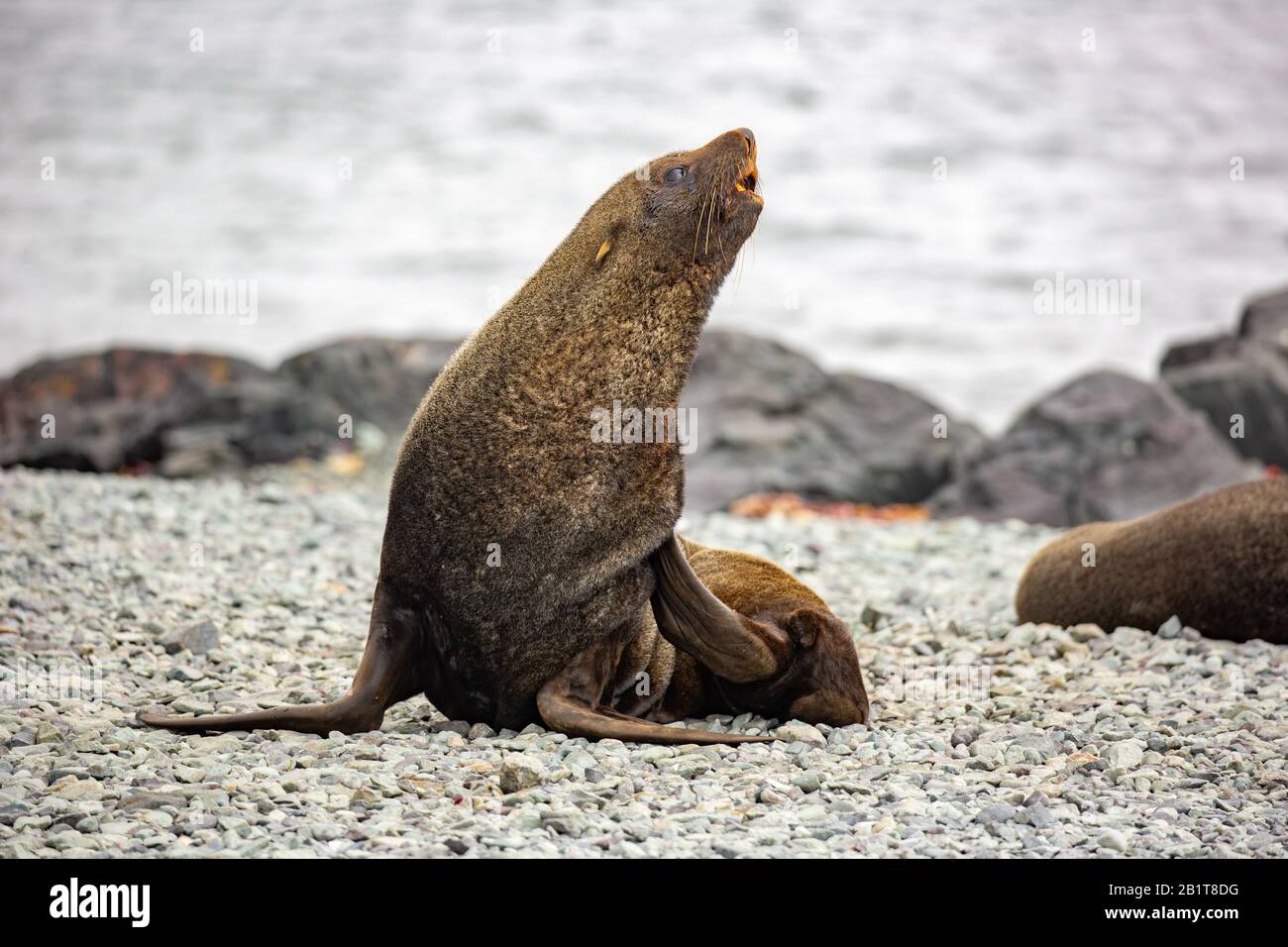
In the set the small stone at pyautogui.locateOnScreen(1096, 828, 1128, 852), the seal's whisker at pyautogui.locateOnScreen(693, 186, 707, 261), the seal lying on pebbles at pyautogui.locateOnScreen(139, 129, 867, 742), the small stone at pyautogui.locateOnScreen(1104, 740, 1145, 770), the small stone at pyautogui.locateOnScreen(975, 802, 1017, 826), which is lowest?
the small stone at pyautogui.locateOnScreen(1096, 828, 1128, 852)

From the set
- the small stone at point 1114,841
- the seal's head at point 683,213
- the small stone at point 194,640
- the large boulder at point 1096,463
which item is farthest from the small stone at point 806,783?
the large boulder at point 1096,463

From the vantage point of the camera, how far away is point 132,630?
7.26 m

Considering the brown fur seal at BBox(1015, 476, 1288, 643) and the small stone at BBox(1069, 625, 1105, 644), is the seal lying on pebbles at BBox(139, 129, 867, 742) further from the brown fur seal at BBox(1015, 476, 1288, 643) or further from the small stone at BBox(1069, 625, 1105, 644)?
the brown fur seal at BBox(1015, 476, 1288, 643)

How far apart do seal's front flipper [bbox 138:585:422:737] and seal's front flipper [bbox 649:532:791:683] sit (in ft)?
3.12

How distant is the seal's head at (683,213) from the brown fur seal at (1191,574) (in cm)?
346

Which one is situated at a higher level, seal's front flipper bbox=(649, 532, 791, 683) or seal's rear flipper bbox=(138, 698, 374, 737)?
seal's front flipper bbox=(649, 532, 791, 683)

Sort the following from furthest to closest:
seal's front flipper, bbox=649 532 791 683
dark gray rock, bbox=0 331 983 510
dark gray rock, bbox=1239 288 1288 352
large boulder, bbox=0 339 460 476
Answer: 1. dark gray rock, bbox=1239 288 1288 352
2. large boulder, bbox=0 339 460 476
3. dark gray rock, bbox=0 331 983 510
4. seal's front flipper, bbox=649 532 791 683

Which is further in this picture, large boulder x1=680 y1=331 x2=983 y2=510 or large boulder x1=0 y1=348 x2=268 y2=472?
large boulder x1=0 y1=348 x2=268 y2=472

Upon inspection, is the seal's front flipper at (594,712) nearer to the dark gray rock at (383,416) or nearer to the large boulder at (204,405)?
the dark gray rock at (383,416)

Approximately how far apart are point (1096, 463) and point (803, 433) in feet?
8.98

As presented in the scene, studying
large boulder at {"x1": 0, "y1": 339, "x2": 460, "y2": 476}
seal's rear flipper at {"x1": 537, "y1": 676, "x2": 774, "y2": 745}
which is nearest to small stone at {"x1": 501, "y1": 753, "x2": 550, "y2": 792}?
seal's rear flipper at {"x1": 537, "y1": 676, "x2": 774, "y2": 745}

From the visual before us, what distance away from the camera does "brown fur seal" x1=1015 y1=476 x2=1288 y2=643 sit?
25.8 feet

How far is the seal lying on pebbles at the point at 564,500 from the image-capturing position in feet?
18.1

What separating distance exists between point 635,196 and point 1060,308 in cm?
2575
